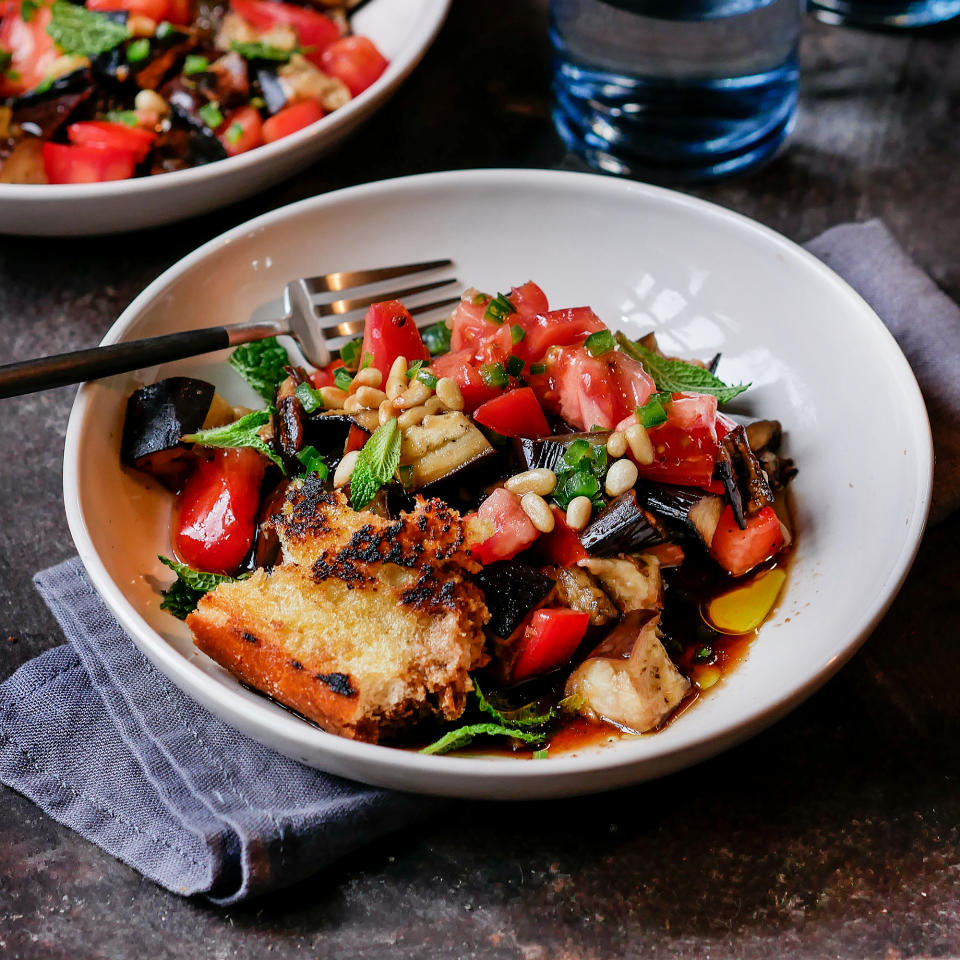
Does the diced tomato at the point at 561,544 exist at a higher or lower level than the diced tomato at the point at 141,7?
lower

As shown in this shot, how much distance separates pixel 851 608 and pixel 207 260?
2117mm

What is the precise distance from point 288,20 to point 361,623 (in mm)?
3096

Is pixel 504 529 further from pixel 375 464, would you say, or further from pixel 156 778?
pixel 156 778

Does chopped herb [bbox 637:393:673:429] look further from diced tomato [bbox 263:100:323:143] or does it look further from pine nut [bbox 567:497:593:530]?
diced tomato [bbox 263:100:323:143]

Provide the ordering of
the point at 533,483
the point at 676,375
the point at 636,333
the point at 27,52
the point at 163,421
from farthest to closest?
the point at 27,52, the point at 636,333, the point at 676,375, the point at 163,421, the point at 533,483

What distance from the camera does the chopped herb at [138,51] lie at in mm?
4012

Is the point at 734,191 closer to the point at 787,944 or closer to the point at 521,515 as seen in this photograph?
the point at 521,515

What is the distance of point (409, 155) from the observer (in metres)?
4.30

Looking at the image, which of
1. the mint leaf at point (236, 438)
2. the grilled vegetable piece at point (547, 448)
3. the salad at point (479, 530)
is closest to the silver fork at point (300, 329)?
the salad at point (479, 530)

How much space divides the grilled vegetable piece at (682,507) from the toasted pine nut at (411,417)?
1.99 ft

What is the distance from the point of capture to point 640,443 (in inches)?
100

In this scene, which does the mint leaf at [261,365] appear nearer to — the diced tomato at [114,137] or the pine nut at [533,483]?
the pine nut at [533,483]

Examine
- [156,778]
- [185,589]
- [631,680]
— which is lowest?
[156,778]

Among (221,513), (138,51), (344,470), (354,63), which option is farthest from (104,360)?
(354,63)
